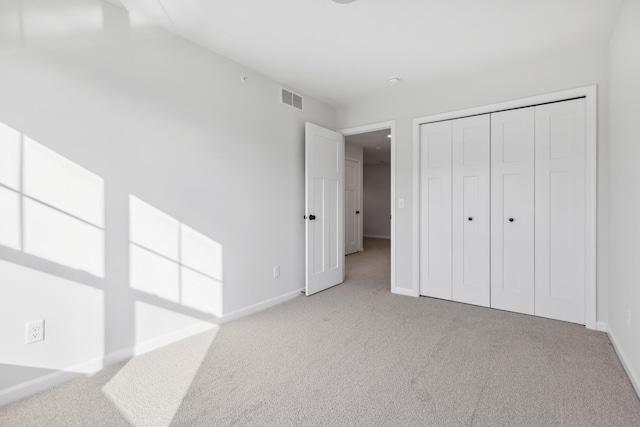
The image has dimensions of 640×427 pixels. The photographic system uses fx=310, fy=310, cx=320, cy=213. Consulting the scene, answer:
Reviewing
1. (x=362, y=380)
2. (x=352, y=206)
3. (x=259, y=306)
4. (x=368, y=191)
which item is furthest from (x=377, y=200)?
(x=362, y=380)

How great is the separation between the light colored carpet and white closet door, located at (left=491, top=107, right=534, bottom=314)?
338 millimetres

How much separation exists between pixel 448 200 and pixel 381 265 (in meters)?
2.23

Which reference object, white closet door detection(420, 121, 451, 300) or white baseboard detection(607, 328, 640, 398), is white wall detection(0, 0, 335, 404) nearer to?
white closet door detection(420, 121, 451, 300)

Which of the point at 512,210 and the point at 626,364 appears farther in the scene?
the point at 512,210

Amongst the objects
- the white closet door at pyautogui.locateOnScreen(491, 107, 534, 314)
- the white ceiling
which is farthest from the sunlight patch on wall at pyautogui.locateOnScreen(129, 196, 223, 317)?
the white closet door at pyautogui.locateOnScreen(491, 107, 534, 314)

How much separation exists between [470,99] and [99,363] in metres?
3.98

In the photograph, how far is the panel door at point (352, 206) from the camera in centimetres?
675

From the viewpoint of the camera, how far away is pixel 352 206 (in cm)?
697

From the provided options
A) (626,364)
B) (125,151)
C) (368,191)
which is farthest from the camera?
(368,191)

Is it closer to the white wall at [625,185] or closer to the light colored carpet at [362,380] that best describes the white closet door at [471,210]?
the light colored carpet at [362,380]

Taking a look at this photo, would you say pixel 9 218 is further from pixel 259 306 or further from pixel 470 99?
pixel 470 99

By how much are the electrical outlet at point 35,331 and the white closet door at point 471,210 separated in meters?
3.55

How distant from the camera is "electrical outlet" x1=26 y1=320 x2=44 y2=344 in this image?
5.88 ft

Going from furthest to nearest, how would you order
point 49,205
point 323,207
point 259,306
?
point 323,207 < point 259,306 < point 49,205
